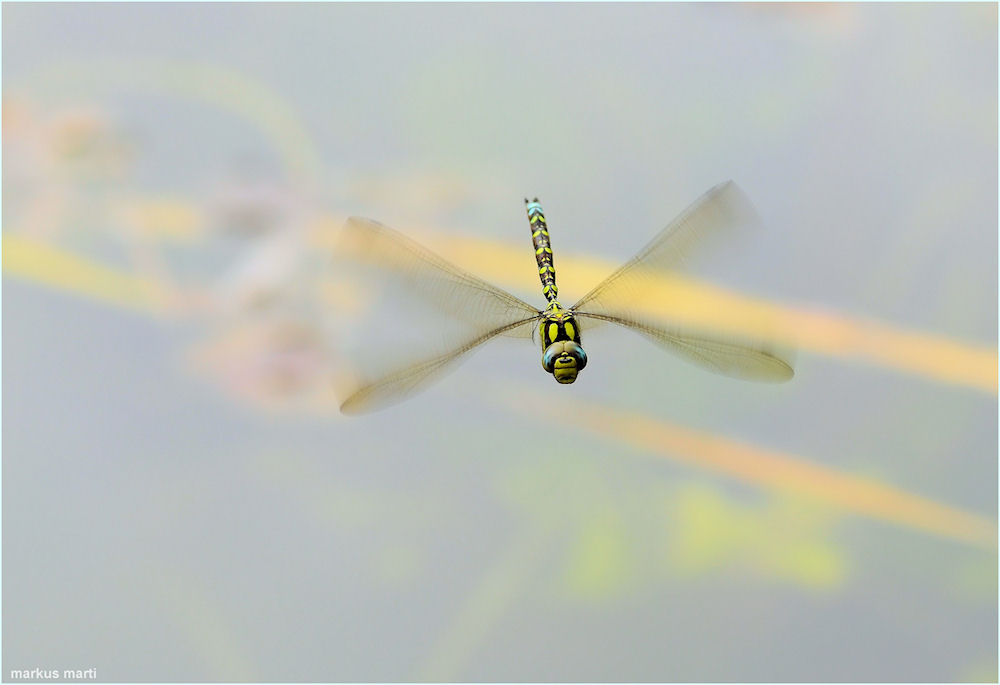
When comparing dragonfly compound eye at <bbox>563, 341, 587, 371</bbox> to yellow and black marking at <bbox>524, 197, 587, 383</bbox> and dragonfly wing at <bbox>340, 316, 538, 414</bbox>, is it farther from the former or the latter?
dragonfly wing at <bbox>340, 316, 538, 414</bbox>

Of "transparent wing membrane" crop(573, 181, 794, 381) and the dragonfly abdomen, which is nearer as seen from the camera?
"transparent wing membrane" crop(573, 181, 794, 381)

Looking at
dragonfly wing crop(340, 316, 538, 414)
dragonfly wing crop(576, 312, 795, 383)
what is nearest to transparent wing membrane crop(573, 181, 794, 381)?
dragonfly wing crop(576, 312, 795, 383)

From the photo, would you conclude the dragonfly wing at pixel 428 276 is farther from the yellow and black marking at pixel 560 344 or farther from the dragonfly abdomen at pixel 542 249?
the dragonfly abdomen at pixel 542 249

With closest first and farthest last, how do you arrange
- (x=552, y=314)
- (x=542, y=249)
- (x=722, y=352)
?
(x=722, y=352), (x=552, y=314), (x=542, y=249)

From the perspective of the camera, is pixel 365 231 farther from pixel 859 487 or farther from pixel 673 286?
pixel 859 487

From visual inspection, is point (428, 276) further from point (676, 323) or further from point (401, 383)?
point (676, 323)

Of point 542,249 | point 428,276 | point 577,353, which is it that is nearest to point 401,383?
point 428,276

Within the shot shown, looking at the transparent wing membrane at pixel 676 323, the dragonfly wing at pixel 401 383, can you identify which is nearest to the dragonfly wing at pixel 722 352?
the transparent wing membrane at pixel 676 323
